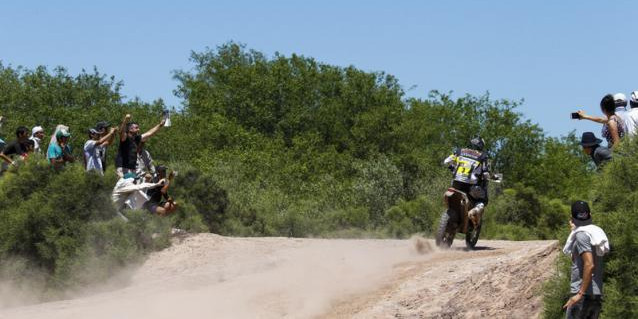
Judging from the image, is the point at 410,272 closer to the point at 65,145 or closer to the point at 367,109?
the point at 65,145

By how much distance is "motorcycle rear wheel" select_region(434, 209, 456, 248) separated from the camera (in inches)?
669

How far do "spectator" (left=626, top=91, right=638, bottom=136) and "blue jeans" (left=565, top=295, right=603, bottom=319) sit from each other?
2.68m

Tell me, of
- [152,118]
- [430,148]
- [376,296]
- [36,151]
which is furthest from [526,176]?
[376,296]

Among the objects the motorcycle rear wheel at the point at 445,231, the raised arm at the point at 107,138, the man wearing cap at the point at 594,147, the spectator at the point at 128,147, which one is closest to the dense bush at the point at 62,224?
the spectator at the point at 128,147

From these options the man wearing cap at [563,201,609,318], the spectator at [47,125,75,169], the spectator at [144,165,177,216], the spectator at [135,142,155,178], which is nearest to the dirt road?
the spectator at [144,165,177,216]

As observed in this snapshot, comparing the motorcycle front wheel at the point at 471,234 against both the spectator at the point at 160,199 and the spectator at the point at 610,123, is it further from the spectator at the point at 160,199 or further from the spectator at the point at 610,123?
the spectator at the point at 160,199

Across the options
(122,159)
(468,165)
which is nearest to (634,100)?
(468,165)

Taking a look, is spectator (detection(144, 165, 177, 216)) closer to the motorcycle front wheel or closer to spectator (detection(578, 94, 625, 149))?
the motorcycle front wheel

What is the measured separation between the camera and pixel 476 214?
1719 cm

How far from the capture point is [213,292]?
15.3 meters

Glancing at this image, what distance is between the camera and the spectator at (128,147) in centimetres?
1873

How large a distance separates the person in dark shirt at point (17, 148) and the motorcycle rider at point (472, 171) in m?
7.82

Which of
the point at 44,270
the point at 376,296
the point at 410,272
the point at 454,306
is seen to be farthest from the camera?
the point at 44,270

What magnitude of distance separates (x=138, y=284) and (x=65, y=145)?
3.38 m
